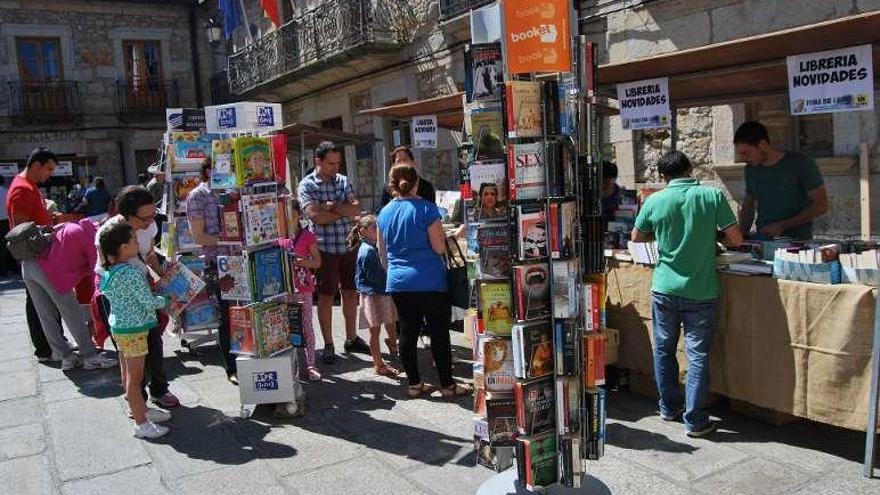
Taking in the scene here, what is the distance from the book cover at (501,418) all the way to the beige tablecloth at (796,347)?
1660 mm

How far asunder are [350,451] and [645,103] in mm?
2954

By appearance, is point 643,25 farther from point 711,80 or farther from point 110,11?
point 110,11

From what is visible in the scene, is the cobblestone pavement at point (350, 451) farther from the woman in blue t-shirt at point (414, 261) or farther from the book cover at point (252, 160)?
the book cover at point (252, 160)

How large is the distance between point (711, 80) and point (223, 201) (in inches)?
130

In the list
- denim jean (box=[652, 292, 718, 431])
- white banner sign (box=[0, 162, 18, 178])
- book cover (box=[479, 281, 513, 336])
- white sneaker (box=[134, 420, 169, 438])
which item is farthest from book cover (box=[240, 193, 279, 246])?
white banner sign (box=[0, 162, 18, 178])

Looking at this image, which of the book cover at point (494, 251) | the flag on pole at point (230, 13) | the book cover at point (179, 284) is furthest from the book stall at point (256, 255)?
the flag on pole at point (230, 13)

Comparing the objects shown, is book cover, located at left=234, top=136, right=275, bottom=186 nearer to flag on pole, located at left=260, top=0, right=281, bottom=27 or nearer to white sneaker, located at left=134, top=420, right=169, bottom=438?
white sneaker, located at left=134, top=420, right=169, bottom=438

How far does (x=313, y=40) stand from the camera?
13.7 metres

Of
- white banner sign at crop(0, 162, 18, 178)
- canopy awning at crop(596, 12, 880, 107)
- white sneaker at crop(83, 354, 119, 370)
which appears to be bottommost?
white sneaker at crop(83, 354, 119, 370)

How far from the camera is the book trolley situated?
2832 mm

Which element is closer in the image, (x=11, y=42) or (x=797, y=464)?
(x=797, y=464)

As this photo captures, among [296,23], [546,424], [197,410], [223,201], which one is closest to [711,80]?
[546,424]

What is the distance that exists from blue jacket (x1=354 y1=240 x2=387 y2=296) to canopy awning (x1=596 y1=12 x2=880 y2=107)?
2.11 m

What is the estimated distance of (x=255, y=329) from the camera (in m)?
4.48
